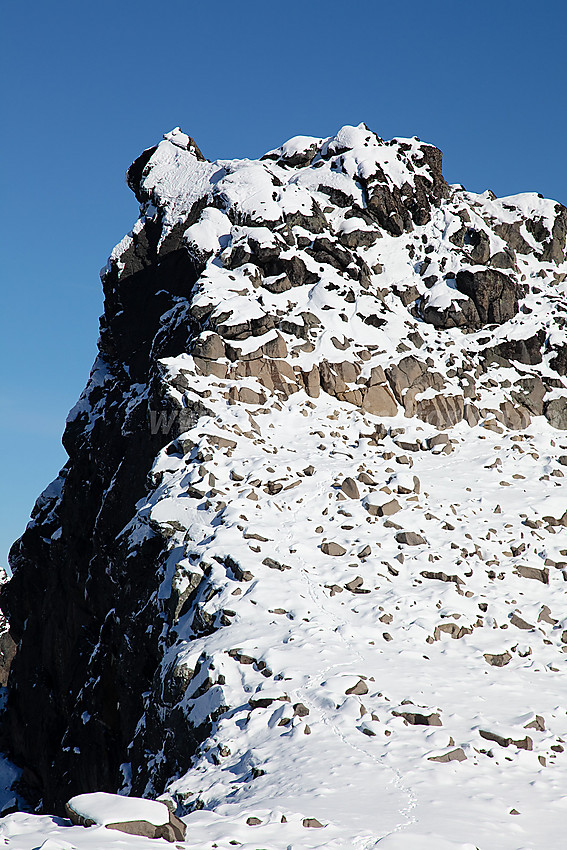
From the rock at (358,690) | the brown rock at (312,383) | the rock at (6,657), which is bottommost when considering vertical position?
the rock at (358,690)

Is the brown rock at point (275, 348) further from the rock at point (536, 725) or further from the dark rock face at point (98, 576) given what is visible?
the rock at point (536, 725)

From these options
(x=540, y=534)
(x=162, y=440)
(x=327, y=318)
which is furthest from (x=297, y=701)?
(x=327, y=318)

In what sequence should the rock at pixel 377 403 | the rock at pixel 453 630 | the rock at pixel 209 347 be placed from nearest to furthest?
1. the rock at pixel 453 630
2. the rock at pixel 209 347
3. the rock at pixel 377 403

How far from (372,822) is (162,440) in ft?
62.7

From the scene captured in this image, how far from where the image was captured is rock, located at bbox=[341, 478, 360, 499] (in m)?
27.0

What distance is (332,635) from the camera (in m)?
20.8

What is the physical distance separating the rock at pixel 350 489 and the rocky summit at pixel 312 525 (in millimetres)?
289

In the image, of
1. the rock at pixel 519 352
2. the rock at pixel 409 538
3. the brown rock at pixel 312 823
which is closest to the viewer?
the brown rock at pixel 312 823

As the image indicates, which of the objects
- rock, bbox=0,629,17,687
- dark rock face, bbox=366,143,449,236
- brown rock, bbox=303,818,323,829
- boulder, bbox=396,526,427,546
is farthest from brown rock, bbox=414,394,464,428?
rock, bbox=0,629,17,687

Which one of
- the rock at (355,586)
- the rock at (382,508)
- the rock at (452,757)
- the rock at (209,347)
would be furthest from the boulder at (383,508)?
the rock at (452,757)

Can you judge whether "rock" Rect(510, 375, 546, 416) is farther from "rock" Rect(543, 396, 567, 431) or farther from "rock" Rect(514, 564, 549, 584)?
"rock" Rect(514, 564, 549, 584)

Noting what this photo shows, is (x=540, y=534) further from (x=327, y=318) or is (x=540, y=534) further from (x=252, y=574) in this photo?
(x=327, y=318)

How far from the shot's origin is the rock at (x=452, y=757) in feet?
51.3

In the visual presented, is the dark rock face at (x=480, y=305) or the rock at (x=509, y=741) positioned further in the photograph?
the dark rock face at (x=480, y=305)
